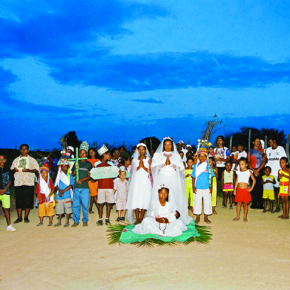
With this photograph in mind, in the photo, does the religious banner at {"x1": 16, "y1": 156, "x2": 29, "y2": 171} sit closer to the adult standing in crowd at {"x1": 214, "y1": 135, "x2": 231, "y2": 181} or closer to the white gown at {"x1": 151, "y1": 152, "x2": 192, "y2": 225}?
the white gown at {"x1": 151, "y1": 152, "x2": 192, "y2": 225}

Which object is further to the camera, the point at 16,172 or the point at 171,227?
the point at 16,172

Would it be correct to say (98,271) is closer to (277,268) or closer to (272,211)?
(277,268)

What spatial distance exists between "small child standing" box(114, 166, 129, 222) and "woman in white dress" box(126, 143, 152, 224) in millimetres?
860

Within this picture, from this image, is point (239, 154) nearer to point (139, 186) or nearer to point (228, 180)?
point (228, 180)

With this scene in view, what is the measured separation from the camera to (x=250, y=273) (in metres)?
4.51

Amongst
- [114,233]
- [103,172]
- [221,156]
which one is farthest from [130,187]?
[221,156]

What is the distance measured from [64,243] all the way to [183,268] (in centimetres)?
239

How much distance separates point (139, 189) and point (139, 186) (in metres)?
0.07

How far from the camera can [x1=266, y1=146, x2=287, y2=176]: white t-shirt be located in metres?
9.57

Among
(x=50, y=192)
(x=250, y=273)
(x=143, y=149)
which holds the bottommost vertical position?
(x=250, y=273)

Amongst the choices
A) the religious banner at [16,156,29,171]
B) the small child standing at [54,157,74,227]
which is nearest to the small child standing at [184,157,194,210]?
the small child standing at [54,157,74,227]

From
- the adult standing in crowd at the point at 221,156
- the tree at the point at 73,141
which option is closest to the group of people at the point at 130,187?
the adult standing in crowd at the point at 221,156

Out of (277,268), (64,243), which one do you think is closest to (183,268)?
(277,268)

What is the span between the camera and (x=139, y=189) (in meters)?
7.66
